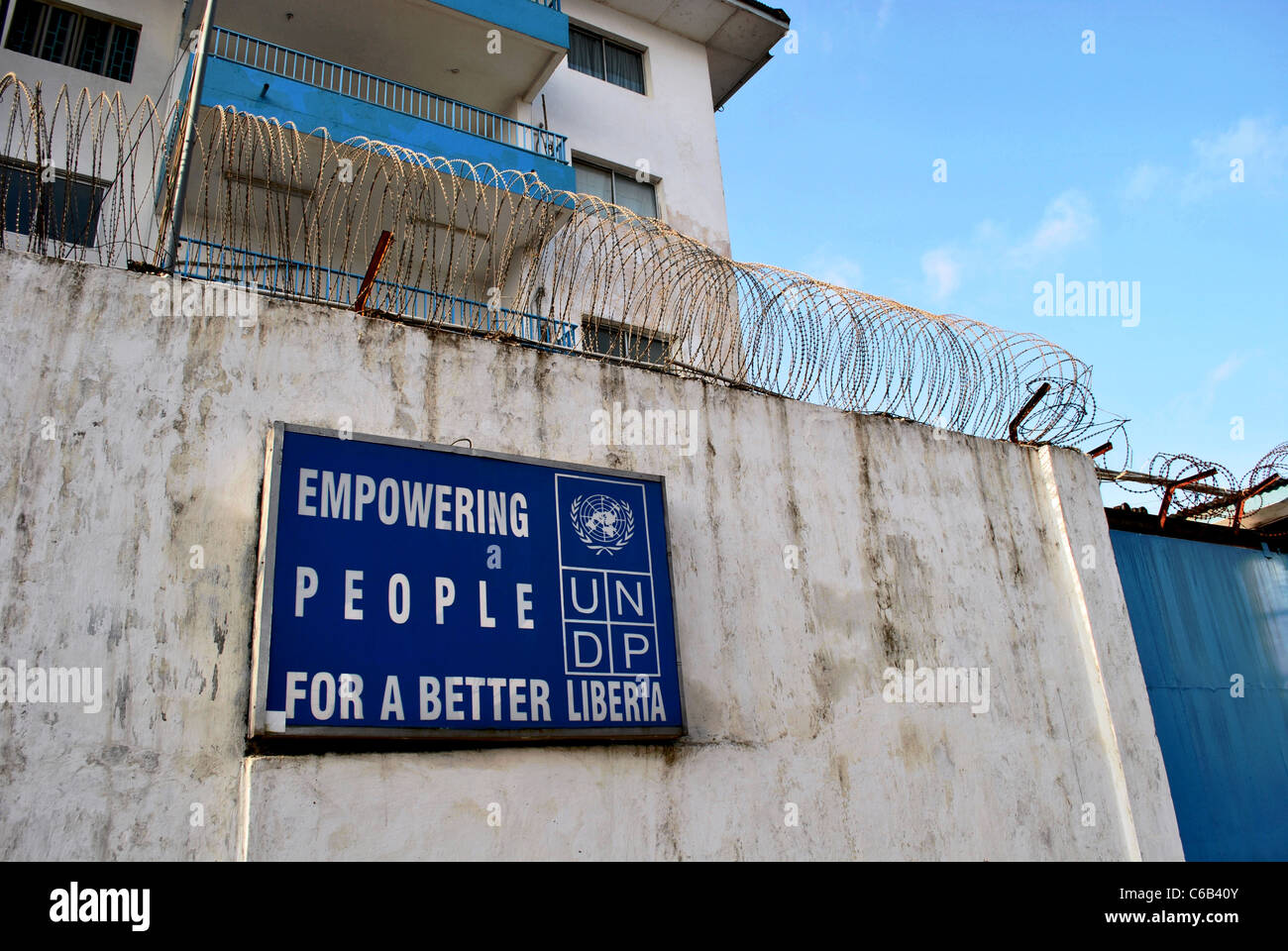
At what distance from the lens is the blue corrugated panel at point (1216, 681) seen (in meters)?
6.92

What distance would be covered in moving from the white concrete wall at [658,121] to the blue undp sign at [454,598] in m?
8.41

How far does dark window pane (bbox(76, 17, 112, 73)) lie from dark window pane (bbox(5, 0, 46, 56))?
42 cm

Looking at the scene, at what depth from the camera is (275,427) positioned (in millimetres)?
4320

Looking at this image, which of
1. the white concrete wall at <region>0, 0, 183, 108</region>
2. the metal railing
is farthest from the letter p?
the white concrete wall at <region>0, 0, 183, 108</region>

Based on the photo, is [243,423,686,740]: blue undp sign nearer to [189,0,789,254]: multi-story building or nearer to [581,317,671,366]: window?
[581,317,671,366]: window

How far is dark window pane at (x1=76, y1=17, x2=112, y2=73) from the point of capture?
10.2 m

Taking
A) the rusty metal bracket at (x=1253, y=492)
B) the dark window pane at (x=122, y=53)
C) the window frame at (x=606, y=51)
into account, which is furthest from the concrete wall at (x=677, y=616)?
the window frame at (x=606, y=51)

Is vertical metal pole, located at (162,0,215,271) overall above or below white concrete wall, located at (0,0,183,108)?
below

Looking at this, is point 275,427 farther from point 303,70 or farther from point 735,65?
point 735,65

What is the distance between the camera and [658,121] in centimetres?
1344

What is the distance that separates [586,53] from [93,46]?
6.02m
